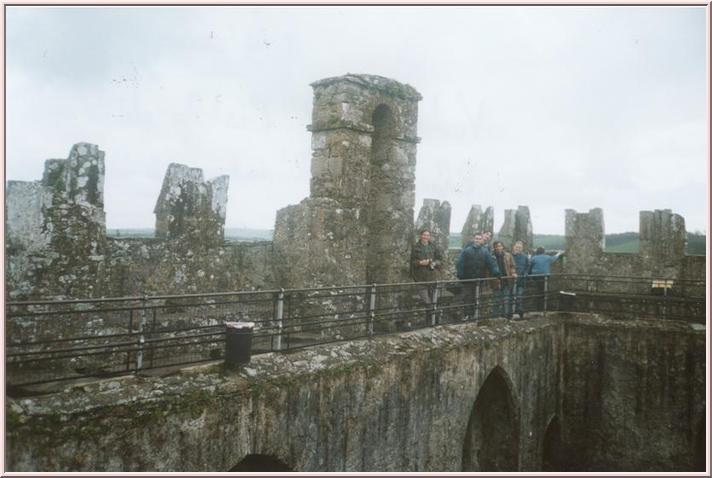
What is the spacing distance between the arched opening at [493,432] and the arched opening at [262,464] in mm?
5141

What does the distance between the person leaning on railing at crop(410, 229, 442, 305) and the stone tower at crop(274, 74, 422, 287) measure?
375mm

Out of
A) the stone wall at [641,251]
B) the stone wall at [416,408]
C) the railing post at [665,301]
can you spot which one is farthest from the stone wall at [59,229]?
the stone wall at [641,251]

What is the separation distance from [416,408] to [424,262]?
3.12m

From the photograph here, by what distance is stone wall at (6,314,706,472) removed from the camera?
16.6 feet

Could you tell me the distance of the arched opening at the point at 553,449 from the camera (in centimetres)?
1255

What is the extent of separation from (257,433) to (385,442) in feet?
7.13

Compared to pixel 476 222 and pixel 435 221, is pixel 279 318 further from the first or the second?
pixel 476 222

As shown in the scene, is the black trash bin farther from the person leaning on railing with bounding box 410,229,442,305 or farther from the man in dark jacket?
the man in dark jacket

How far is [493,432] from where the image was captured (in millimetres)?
11055

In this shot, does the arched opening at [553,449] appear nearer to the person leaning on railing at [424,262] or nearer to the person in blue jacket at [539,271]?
the person in blue jacket at [539,271]

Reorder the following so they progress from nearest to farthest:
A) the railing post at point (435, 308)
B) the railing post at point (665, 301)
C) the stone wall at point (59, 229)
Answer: the stone wall at point (59, 229) → the railing post at point (435, 308) → the railing post at point (665, 301)

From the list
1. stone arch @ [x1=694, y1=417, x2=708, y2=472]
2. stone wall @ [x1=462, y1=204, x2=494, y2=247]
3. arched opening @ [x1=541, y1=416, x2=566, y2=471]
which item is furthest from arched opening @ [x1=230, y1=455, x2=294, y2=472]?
stone arch @ [x1=694, y1=417, x2=708, y2=472]

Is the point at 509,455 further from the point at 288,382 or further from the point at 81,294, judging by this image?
the point at 81,294

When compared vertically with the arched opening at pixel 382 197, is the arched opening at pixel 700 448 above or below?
below
